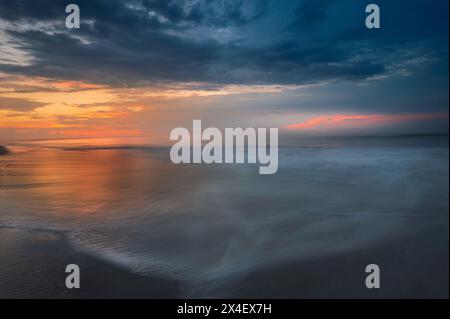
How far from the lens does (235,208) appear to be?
684 centimetres

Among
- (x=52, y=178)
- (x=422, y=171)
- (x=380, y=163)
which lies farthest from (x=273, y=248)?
(x=52, y=178)

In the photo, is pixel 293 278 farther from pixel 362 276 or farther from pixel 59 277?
pixel 59 277

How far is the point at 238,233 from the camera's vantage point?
5617 millimetres

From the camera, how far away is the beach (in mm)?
4090

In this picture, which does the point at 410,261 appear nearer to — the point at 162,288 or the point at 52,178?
the point at 162,288

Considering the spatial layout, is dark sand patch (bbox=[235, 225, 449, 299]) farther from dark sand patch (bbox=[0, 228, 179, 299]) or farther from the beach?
dark sand patch (bbox=[0, 228, 179, 299])

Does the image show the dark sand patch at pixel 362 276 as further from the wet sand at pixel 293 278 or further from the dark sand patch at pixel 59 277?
the dark sand patch at pixel 59 277

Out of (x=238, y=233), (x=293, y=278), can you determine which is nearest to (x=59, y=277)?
(x=238, y=233)

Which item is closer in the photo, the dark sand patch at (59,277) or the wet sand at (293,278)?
the wet sand at (293,278)

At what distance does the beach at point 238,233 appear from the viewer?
4090mm

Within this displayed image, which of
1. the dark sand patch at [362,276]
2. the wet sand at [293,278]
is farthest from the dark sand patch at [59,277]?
the dark sand patch at [362,276]

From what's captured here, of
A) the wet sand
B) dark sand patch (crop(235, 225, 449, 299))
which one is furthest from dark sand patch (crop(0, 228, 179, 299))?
dark sand patch (crop(235, 225, 449, 299))
